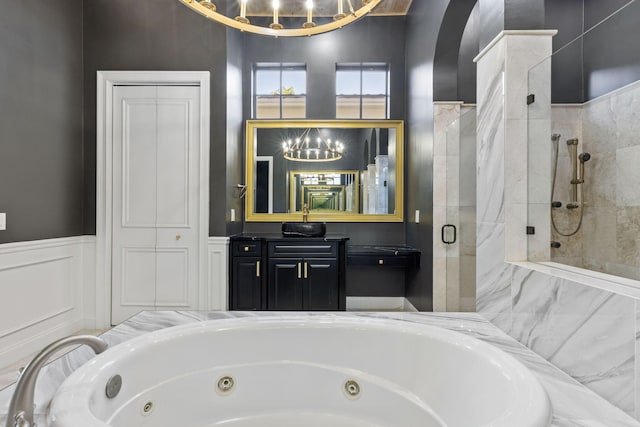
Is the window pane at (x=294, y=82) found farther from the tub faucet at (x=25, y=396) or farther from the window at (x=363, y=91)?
the tub faucet at (x=25, y=396)

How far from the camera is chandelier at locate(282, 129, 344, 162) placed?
149 inches

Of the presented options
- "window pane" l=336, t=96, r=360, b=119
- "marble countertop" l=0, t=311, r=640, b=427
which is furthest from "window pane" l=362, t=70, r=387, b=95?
"marble countertop" l=0, t=311, r=640, b=427

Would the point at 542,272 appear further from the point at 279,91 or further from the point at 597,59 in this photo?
the point at 279,91

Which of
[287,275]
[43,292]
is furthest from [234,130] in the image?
[43,292]

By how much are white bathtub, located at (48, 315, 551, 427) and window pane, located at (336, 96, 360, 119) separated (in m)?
2.77

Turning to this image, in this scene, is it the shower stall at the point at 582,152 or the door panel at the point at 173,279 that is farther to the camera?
the door panel at the point at 173,279

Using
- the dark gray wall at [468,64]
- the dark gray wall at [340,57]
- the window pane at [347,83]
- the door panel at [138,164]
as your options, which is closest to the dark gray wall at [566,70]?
the dark gray wall at [468,64]

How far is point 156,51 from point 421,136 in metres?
2.56

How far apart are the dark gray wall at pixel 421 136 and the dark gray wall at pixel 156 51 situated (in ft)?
5.94

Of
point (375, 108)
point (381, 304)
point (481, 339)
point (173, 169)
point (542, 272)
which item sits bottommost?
point (381, 304)

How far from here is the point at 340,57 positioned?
3.78m

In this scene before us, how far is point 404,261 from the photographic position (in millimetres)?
3342

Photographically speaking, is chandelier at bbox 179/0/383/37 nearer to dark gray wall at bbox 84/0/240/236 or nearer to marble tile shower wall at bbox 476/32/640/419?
marble tile shower wall at bbox 476/32/640/419

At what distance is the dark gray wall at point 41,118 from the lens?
7.70 ft
